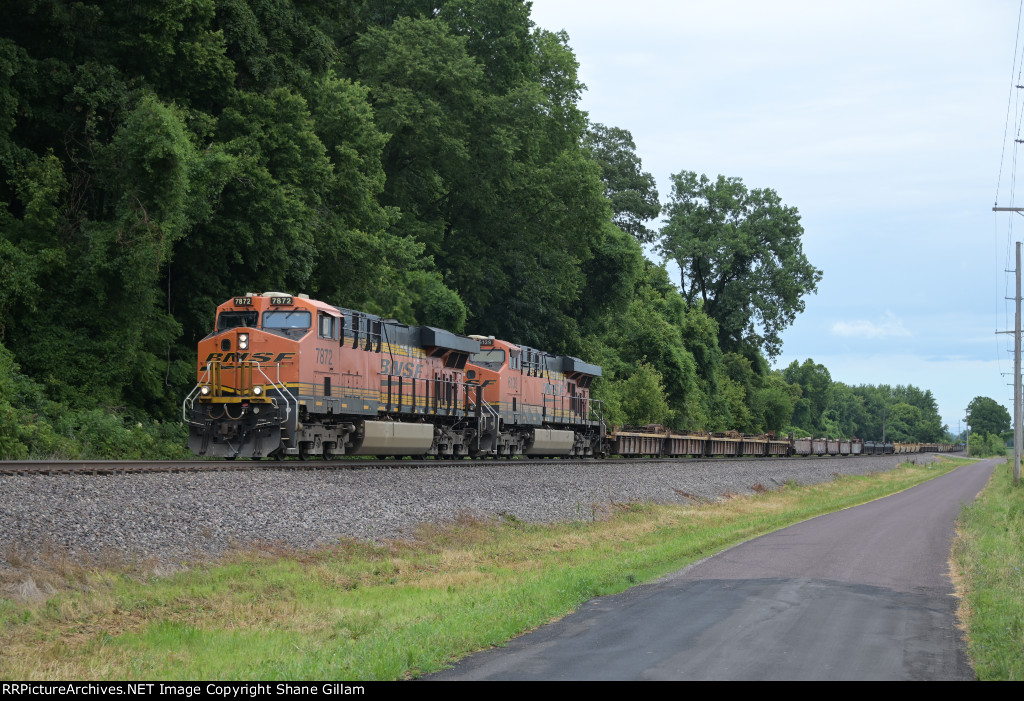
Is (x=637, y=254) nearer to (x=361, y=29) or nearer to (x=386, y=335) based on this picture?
(x=361, y=29)

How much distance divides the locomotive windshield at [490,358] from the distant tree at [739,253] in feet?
221

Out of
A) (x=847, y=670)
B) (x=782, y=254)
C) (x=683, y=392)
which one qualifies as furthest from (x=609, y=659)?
(x=782, y=254)

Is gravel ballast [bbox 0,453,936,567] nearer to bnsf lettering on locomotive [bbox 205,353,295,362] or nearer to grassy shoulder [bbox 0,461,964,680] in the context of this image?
grassy shoulder [bbox 0,461,964,680]

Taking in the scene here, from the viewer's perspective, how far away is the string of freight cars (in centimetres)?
2531

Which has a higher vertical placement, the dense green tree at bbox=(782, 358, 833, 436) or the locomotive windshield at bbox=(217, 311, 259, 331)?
the dense green tree at bbox=(782, 358, 833, 436)

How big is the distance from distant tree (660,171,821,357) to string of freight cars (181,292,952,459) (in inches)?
2463

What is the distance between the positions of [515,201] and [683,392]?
3522 cm

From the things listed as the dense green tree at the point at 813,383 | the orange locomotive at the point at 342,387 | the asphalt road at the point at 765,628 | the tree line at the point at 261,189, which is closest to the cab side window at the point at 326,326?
the orange locomotive at the point at 342,387

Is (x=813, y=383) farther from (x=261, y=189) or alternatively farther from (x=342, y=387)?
(x=342, y=387)

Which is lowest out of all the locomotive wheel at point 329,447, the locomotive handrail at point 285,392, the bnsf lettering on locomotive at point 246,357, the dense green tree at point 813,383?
the locomotive wheel at point 329,447

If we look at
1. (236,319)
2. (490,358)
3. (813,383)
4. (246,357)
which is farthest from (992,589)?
(813,383)

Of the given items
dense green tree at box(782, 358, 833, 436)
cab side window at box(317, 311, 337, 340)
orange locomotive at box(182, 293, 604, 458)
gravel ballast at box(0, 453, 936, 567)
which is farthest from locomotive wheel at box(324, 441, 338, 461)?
dense green tree at box(782, 358, 833, 436)

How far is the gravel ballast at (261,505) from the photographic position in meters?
15.5

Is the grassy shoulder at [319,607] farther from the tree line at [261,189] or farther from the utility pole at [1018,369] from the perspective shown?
the utility pole at [1018,369]
